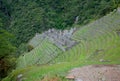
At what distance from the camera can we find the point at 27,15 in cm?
7612

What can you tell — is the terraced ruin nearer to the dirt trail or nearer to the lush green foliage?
the dirt trail

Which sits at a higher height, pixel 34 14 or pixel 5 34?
pixel 5 34

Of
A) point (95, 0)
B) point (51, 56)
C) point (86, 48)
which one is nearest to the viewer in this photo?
point (86, 48)

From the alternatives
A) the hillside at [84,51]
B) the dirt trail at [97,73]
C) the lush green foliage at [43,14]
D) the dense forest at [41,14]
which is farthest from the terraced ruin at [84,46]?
the lush green foliage at [43,14]

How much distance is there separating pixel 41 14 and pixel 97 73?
60595 mm

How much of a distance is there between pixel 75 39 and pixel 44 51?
4339mm

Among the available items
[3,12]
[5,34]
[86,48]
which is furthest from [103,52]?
[3,12]

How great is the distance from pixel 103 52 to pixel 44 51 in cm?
1216

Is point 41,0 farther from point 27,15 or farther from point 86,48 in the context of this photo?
point 86,48

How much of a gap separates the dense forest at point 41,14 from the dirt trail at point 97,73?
38.9 metres

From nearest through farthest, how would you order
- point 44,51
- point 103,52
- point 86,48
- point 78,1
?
point 103,52 → point 86,48 → point 44,51 → point 78,1

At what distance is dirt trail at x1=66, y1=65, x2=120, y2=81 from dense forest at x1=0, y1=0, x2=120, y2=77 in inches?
1532

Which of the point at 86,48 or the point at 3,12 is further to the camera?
the point at 3,12

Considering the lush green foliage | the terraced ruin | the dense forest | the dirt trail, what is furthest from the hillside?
the lush green foliage
